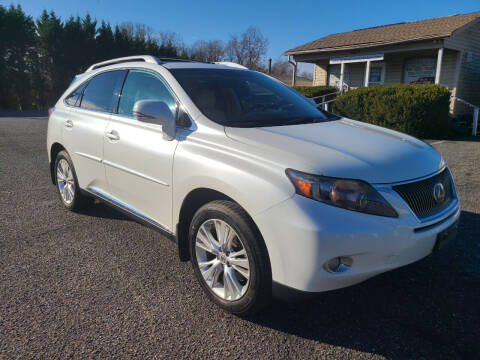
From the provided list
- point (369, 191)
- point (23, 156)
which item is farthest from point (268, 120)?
point (23, 156)

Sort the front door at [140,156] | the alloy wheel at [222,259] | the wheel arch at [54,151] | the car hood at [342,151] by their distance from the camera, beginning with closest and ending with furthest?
the car hood at [342,151] < the alloy wheel at [222,259] < the front door at [140,156] < the wheel arch at [54,151]

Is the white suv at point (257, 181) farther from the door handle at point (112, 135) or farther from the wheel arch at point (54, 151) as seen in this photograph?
the wheel arch at point (54, 151)

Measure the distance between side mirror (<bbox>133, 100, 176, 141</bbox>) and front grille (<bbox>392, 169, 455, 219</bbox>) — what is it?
167 centimetres

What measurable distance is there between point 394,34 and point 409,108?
836cm

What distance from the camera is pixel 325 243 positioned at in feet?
6.72

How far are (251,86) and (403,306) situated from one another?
7.55 ft

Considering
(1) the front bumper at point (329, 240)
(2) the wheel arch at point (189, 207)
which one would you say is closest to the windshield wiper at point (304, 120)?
(2) the wheel arch at point (189, 207)

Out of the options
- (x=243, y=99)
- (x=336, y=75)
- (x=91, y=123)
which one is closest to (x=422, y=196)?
(x=243, y=99)

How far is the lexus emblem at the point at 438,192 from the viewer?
2.51 metres

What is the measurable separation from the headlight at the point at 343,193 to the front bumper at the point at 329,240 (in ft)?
0.14

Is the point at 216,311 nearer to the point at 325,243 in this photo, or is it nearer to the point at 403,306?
the point at 325,243

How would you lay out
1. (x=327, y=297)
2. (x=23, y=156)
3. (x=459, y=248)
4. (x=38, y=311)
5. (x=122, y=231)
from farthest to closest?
(x=23, y=156)
(x=122, y=231)
(x=459, y=248)
(x=327, y=297)
(x=38, y=311)

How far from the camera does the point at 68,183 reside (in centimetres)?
459

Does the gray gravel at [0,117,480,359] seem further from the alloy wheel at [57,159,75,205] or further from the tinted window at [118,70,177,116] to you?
the tinted window at [118,70,177,116]
